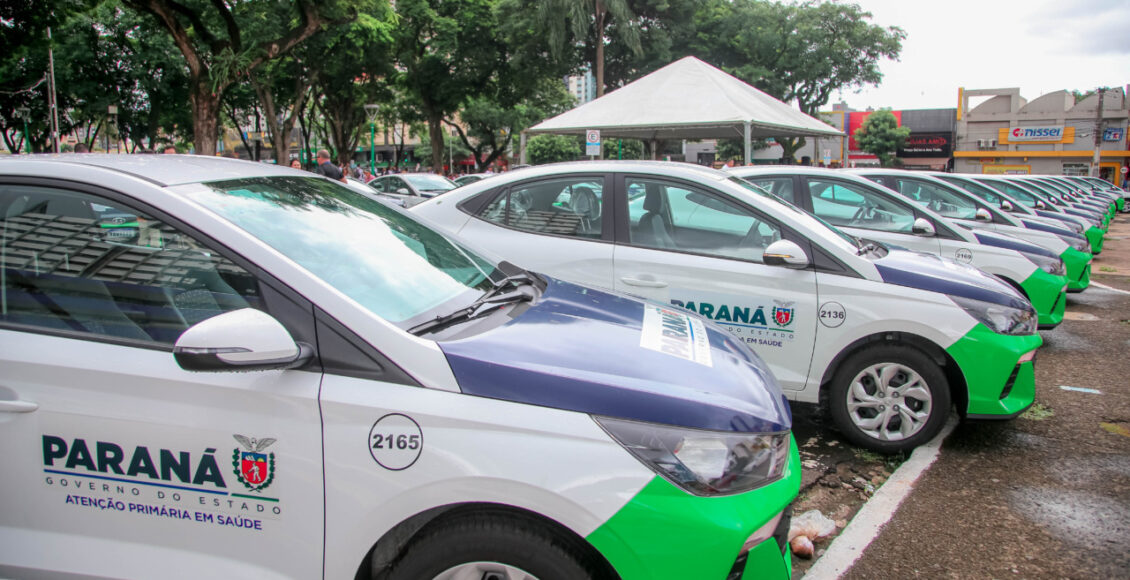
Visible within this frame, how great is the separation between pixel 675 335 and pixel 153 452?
1.54 meters

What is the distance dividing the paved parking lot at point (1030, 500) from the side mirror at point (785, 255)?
1.33m

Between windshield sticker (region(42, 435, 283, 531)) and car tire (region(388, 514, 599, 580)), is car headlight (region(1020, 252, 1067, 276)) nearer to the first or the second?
car tire (region(388, 514, 599, 580))

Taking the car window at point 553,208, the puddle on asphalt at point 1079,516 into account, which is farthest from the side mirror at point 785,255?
the puddle on asphalt at point 1079,516

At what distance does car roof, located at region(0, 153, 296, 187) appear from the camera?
224 cm

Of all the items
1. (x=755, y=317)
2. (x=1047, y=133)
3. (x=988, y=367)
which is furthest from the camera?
(x=1047, y=133)

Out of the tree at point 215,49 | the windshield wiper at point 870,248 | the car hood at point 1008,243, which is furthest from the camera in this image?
the tree at point 215,49

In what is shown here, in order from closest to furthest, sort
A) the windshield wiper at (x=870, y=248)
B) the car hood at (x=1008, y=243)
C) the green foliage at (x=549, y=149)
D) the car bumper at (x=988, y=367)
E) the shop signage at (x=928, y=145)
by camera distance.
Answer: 1. the car bumper at (x=988, y=367)
2. the windshield wiper at (x=870, y=248)
3. the car hood at (x=1008, y=243)
4. the shop signage at (x=928, y=145)
5. the green foliage at (x=549, y=149)

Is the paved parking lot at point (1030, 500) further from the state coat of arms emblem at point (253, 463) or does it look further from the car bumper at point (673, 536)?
the state coat of arms emblem at point (253, 463)

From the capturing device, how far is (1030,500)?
12.1 feet

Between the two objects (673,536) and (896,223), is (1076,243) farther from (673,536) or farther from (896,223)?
(673,536)

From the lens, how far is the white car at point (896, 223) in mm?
6531

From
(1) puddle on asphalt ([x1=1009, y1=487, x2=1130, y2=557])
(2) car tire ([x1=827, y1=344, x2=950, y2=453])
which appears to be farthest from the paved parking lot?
(2) car tire ([x1=827, y1=344, x2=950, y2=453])

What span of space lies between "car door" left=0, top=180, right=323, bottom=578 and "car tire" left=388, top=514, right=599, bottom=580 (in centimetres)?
31

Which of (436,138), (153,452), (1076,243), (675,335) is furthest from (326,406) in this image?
(436,138)
